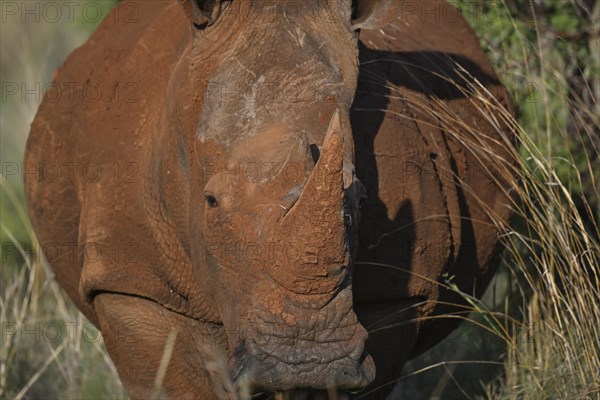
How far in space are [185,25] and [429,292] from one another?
145 cm

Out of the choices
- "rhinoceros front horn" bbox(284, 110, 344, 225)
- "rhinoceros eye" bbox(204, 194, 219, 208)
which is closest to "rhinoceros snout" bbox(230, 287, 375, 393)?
"rhinoceros front horn" bbox(284, 110, 344, 225)

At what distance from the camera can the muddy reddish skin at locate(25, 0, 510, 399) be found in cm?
423

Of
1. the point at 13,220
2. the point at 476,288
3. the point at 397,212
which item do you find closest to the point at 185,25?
the point at 397,212

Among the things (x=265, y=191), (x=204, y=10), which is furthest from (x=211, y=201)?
(x=204, y=10)

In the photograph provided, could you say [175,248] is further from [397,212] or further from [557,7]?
[557,7]

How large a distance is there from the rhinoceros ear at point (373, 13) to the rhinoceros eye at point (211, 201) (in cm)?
87

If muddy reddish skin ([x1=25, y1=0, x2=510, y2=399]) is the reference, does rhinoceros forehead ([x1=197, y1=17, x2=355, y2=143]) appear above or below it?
above

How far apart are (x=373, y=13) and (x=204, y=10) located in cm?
63

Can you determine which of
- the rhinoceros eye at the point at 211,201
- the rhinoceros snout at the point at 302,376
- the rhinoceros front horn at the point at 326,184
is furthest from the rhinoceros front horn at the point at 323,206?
the rhinoceros eye at the point at 211,201

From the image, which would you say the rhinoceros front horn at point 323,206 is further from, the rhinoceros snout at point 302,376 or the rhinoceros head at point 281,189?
the rhinoceros snout at point 302,376

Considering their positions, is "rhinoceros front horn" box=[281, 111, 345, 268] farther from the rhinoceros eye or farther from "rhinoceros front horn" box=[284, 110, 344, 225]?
the rhinoceros eye

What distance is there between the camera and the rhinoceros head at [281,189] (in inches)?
165

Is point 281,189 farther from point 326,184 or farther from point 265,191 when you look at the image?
point 326,184

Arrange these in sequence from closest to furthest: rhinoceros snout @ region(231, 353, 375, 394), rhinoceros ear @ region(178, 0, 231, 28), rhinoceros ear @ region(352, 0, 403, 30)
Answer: rhinoceros snout @ region(231, 353, 375, 394) → rhinoceros ear @ region(178, 0, 231, 28) → rhinoceros ear @ region(352, 0, 403, 30)
